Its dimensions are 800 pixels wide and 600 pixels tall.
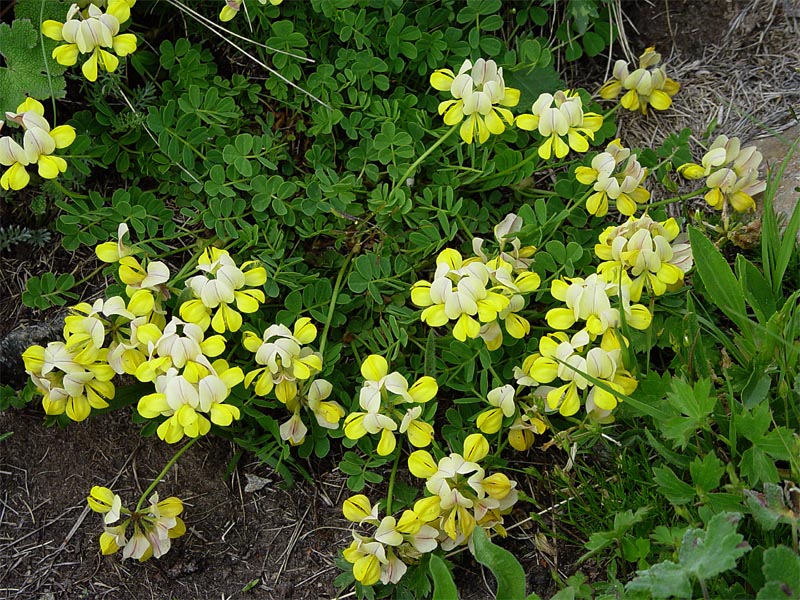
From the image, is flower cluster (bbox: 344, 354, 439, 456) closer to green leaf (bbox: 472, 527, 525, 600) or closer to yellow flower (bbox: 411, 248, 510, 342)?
yellow flower (bbox: 411, 248, 510, 342)

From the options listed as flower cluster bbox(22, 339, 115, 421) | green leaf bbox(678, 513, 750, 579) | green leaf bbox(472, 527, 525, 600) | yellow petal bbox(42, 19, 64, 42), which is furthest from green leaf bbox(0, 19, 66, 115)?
green leaf bbox(678, 513, 750, 579)

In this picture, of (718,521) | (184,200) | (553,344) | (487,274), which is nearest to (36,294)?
(184,200)

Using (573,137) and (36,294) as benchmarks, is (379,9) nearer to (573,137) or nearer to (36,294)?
(573,137)

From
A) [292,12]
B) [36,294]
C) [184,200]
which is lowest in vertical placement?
[36,294]

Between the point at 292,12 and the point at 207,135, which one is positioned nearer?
the point at 207,135

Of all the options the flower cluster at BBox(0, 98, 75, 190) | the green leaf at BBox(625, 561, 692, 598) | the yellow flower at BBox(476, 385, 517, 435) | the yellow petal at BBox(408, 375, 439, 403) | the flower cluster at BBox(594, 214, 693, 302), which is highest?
the flower cluster at BBox(0, 98, 75, 190)

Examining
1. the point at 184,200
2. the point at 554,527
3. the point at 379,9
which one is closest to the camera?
the point at 554,527

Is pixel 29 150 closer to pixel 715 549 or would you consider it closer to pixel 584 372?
pixel 584 372
